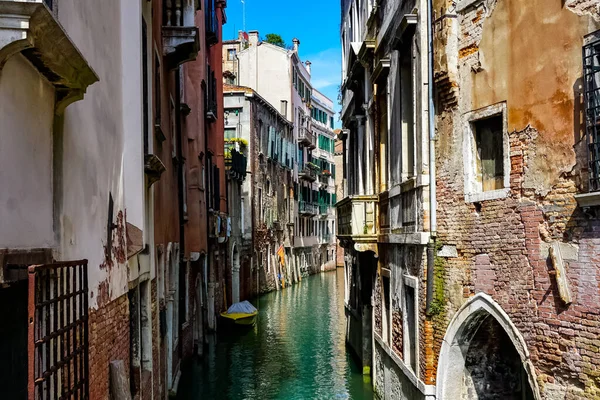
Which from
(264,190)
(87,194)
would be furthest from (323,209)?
(87,194)

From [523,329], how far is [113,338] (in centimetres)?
397

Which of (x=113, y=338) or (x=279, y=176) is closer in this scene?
(x=113, y=338)

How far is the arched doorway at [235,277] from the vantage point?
27000mm

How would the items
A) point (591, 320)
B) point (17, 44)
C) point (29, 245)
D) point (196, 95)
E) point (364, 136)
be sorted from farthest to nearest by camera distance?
point (196, 95) < point (364, 136) < point (591, 320) < point (29, 245) < point (17, 44)

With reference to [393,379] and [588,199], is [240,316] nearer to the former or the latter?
[393,379]

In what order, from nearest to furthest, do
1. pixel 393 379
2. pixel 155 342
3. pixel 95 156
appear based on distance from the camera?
1. pixel 95 156
2. pixel 155 342
3. pixel 393 379

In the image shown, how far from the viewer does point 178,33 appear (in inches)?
423

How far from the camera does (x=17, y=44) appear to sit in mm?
2752

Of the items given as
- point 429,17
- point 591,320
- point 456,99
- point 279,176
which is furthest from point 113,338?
point 279,176

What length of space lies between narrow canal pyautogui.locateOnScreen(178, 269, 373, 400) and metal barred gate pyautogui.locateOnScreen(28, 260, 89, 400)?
30.9 feet

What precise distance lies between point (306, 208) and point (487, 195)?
121 ft

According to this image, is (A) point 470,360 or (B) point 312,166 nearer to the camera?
(A) point 470,360

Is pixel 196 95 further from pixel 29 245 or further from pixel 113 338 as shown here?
pixel 29 245

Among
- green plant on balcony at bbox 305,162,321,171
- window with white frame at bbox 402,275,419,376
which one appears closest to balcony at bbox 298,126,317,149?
green plant on balcony at bbox 305,162,321,171
